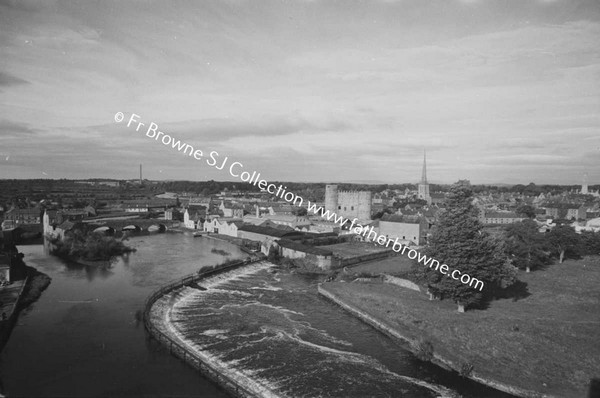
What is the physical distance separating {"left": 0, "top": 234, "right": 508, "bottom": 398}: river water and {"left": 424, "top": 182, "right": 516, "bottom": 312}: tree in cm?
410

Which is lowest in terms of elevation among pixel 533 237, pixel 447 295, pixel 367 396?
pixel 367 396

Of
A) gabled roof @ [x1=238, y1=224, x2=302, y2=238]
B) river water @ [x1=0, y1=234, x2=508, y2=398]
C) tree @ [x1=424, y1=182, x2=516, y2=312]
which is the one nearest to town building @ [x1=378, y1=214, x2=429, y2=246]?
gabled roof @ [x1=238, y1=224, x2=302, y2=238]

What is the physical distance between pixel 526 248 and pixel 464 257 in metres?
9.64

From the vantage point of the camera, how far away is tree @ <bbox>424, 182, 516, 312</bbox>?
17375 mm

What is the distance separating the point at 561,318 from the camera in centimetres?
1630

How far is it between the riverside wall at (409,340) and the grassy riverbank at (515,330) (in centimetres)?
10

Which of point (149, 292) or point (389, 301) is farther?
point (149, 292)

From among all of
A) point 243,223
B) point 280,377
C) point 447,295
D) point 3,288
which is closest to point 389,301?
point 447,295

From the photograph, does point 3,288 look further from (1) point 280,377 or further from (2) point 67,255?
(1) point 280,377

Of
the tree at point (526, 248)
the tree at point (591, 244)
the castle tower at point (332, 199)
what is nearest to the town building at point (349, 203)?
the castle tower at point (332, 199)

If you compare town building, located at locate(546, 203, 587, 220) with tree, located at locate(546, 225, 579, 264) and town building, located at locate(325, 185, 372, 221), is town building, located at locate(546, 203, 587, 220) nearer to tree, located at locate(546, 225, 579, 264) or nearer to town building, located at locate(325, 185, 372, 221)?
town building, located at locate(325, 185, 372, 221)

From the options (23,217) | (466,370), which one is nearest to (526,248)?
(466,370)

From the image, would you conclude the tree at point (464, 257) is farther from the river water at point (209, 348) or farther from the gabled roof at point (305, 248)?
the gabled roof at point (305, 248)

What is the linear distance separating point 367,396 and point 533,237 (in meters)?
20.3
